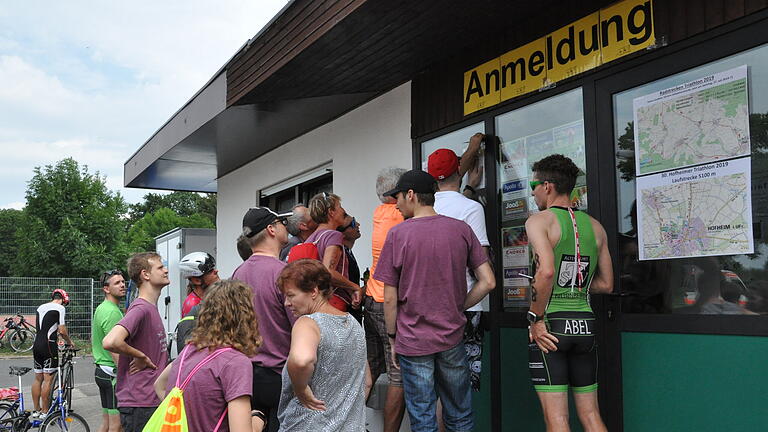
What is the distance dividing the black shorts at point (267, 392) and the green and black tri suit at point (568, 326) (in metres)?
1.42

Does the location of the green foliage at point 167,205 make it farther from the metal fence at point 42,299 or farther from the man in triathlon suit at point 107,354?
the man in triathlon suit at point 107,354

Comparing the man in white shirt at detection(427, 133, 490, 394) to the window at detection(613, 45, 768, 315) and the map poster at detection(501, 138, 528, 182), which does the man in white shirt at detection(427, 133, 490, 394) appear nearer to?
the map poster at detection(501, 138, 528, 182)

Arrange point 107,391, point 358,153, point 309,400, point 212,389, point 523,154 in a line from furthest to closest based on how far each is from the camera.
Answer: point 358,153, point 107,391, point 523,154, point 309,400, point 212,389

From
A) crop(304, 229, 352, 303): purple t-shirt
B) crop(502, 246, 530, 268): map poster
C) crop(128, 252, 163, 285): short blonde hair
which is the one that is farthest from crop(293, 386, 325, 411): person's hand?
crop(502, 246, 530, 268): map poster

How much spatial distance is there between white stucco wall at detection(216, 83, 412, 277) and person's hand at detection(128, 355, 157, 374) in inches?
127

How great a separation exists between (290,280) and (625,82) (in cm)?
253

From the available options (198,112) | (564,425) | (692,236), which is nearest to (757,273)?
(692,236)

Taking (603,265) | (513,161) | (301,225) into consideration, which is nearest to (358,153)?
(301,225)

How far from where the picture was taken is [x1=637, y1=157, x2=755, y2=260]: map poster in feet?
11.3

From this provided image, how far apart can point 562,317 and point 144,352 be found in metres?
2.69

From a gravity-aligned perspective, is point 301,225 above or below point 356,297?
above

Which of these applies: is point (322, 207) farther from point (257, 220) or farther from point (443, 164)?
point (443, 164)

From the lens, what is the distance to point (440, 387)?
394cm

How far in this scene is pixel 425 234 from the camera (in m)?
3.89
